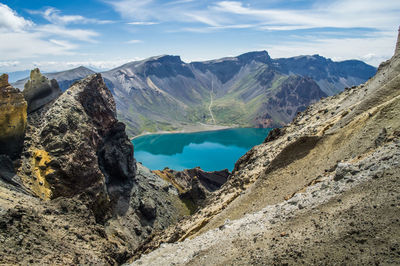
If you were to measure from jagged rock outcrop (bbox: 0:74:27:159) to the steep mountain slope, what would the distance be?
2705 centimetres

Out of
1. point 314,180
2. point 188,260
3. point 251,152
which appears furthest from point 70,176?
point 314,180

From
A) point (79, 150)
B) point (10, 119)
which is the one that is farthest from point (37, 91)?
point (10, 119)

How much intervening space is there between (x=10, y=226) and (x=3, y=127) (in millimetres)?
21580

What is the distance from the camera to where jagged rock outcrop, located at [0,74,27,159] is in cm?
3830

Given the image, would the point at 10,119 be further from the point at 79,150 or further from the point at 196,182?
the point at 196,182

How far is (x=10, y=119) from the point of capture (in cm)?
3897

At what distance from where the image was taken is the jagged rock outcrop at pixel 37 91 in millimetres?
51625

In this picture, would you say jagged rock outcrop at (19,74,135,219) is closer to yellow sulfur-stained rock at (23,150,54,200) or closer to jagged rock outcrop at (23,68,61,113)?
yellow sulfur-stained rock at (23,150,54,200)

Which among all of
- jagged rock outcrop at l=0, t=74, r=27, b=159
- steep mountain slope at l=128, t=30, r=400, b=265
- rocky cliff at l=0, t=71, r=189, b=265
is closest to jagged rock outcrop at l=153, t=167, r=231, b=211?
rocky cliff at l=0, t=71, r=189, b=265

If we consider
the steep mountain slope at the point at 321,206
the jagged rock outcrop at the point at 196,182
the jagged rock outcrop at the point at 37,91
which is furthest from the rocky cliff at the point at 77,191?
the steep mountain slope at the point at 321,206

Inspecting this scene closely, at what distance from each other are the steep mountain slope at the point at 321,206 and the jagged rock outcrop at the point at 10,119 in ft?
88.8

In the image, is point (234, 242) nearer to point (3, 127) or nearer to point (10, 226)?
point (10, 226)

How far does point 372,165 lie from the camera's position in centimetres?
1725

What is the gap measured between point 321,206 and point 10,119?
41.2 metres
